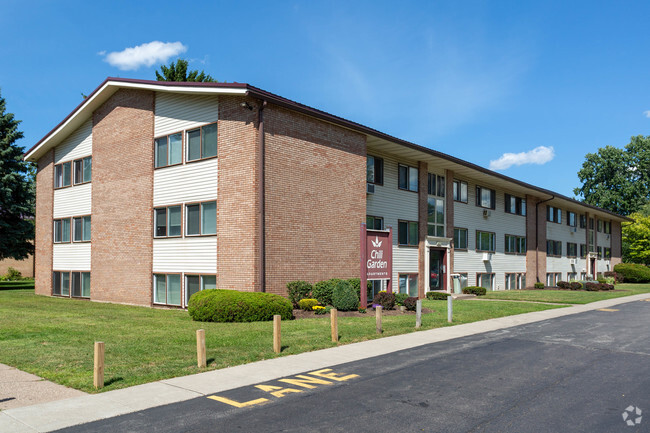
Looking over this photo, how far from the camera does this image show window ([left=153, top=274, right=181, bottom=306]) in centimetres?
2093

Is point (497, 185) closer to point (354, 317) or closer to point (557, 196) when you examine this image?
point (557, 196)

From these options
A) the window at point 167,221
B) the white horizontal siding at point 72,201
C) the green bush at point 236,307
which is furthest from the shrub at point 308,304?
the white horizontal siding at point 72,201

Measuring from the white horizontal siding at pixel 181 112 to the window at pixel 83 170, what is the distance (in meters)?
6.23

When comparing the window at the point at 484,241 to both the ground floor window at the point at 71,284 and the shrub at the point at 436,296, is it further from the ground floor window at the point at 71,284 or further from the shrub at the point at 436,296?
the ground floor window at the point at 71,284

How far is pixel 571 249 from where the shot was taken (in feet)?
150

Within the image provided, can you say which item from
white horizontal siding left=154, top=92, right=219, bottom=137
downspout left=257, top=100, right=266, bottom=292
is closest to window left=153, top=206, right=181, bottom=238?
white horizontal siding left=154, top=92, right=219, bottom=137

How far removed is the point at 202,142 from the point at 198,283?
18.0 feet

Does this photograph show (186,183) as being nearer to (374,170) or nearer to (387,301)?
(374,170)

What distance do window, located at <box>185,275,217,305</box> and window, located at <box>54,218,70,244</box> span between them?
35.0 ft

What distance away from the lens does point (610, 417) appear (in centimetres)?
665

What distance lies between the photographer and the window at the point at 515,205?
36.2 meters

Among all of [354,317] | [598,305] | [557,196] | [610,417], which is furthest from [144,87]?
[557,196]

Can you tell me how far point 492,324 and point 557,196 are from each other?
85.9 feet

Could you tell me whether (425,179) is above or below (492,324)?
above
